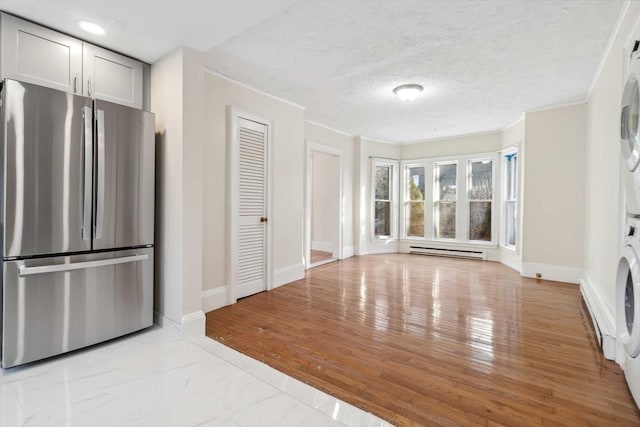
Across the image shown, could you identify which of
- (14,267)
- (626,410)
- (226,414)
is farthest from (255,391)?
(626,410)

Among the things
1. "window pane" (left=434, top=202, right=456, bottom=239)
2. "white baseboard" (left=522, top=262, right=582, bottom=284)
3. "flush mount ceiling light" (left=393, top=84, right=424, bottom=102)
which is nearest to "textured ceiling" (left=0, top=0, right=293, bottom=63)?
"flush mount ceiling light" (left=393, top=84, right=424, bottom=102)

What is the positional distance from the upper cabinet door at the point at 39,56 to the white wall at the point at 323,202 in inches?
180

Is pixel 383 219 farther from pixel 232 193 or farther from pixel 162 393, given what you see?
pixel 162 393

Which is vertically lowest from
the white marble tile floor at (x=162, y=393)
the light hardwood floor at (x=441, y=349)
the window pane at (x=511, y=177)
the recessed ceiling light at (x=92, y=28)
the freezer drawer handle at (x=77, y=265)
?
the white marble tile floor at (x=162, y=393)

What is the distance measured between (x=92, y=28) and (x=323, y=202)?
18.1ft

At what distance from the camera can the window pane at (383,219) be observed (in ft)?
23.6

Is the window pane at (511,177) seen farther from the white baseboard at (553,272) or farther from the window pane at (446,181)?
the white baseboard at (553,272)

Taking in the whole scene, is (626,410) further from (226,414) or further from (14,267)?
(14,267)

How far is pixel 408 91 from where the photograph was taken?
3738mm

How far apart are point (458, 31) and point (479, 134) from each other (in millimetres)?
A: 4266

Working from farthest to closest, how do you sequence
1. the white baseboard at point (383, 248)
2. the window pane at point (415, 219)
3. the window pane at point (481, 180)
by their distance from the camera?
the window pane at point (415, 219)
the white baseboard at point (383, 248)
the window pane at point (481, 180)

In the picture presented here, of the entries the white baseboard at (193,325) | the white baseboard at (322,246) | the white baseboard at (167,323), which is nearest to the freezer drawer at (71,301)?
the white baseboard at (167,323)

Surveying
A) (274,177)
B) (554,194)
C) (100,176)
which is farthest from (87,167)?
(554,194)

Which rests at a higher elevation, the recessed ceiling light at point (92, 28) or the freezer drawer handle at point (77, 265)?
the recessed ceiling light at point (92, 28)
